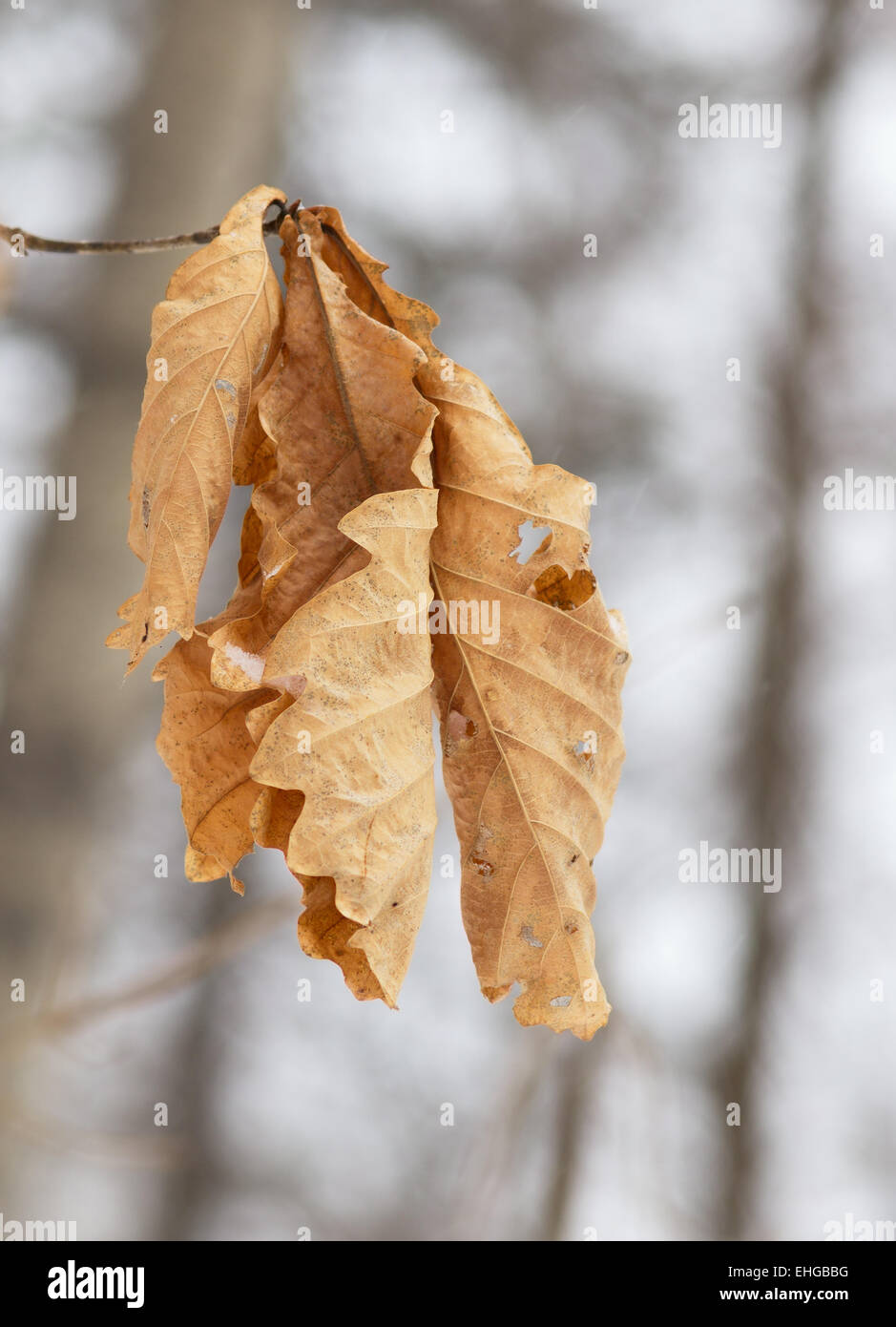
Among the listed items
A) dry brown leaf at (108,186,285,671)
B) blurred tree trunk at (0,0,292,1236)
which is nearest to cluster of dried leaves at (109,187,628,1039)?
dry brown leaf at (108,186,285,671)

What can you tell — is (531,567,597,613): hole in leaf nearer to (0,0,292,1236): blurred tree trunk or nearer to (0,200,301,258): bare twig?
(0,200,301,258): bare twig

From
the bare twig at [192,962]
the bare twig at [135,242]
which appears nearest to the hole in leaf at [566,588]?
the bare twig at [135,242]

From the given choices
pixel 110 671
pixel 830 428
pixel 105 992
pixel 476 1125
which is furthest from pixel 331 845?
pixel 830 428

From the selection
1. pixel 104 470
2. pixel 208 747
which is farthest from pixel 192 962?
pixel 208 747

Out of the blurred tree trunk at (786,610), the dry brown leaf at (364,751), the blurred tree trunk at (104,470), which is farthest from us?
the blurred tree trunk at (786,610)

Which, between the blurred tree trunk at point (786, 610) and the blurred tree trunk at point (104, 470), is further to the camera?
the blurred tree trunk at point (786, 610)

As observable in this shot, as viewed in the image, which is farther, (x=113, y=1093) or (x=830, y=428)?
(x=830, y=428)

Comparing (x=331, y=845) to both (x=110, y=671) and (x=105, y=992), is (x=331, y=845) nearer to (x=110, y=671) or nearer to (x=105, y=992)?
(x=110, y=671)

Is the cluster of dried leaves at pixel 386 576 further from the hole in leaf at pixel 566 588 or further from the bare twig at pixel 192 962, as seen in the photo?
the bare twig at pixel 192 962
